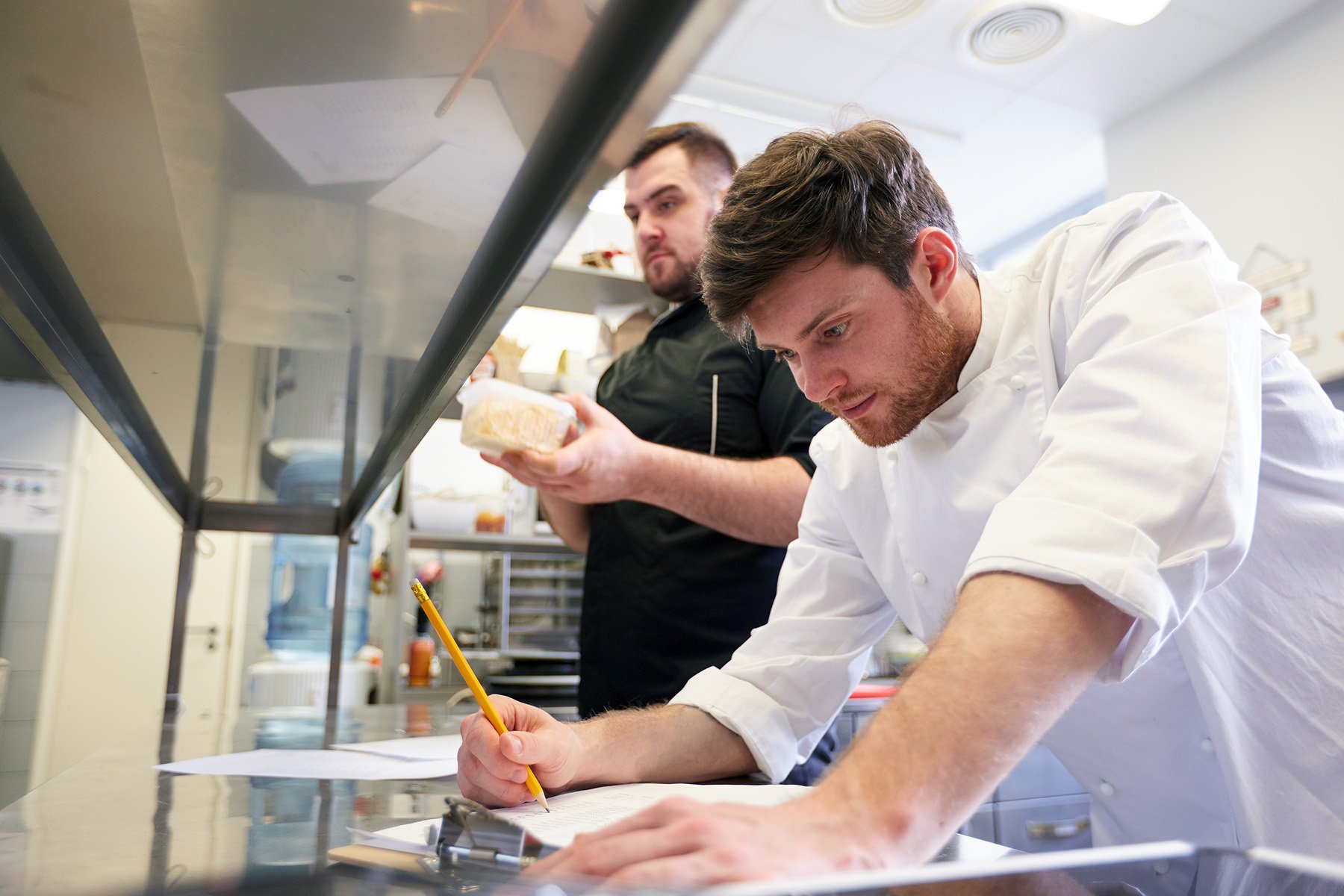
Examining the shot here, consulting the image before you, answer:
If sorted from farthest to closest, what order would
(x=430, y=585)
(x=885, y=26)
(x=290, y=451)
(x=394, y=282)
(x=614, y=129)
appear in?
(x=430, y=585), (x=885, y=26), (x=290, y=451), (x=394, y=282), (x=614, y=129)

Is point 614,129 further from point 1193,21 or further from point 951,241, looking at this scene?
point 1193,21

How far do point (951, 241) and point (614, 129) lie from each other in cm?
63

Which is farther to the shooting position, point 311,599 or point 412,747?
point 311,599

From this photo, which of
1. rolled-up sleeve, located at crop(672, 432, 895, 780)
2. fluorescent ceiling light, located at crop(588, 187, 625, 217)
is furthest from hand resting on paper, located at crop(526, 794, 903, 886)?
fluorescent ceiling light, located at crop(588, 187, 625, 217)

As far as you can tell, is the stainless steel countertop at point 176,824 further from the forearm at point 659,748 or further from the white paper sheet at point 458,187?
the white paper sheet at point 458,187

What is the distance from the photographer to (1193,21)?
2908mm

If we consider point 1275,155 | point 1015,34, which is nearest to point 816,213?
point 1015,34

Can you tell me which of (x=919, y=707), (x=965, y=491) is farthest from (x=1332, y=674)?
(x=919, y=707)

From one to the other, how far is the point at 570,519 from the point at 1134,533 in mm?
1200

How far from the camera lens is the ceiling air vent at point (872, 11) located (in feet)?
9.00

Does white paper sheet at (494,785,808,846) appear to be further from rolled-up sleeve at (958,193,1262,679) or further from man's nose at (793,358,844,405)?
man's nose at (793,358,844,405)

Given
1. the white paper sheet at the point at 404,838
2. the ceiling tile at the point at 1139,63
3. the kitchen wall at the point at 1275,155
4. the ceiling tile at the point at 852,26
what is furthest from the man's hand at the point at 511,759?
the ceiling tile at the point at 1139,63

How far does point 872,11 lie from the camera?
2.79 metres

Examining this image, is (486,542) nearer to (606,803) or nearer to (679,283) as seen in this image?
(679,283)
